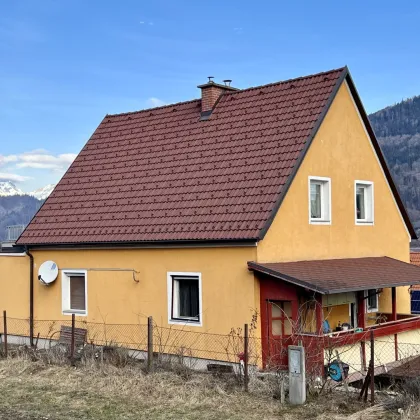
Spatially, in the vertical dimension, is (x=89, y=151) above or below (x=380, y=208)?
above

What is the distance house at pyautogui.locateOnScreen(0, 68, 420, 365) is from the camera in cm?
1530

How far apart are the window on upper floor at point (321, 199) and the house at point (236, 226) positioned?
0.03m

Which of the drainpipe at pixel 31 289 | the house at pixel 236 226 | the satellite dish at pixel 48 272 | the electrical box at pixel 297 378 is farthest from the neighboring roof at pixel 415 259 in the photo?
the electrical box at pixel 297 378

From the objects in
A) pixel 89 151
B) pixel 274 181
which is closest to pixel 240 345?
pixel 274 181

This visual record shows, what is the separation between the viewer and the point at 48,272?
18938 mm

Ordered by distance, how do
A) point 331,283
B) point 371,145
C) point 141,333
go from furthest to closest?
1. point 371,145
2. point 141,333
3. point 331,283

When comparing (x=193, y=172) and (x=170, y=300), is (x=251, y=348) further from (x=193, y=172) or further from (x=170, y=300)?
(x=193, y=172)

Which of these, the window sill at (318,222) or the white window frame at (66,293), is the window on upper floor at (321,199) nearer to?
the window sill at (318,222)

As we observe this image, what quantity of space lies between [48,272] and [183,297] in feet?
14.8

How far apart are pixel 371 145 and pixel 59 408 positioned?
12.0m

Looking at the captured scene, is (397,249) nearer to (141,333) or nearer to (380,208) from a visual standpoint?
(380,208)

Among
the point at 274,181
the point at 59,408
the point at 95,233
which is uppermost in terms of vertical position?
the point at 274,181

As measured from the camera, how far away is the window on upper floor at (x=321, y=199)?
1733cm

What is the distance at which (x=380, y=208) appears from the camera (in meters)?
19.9
